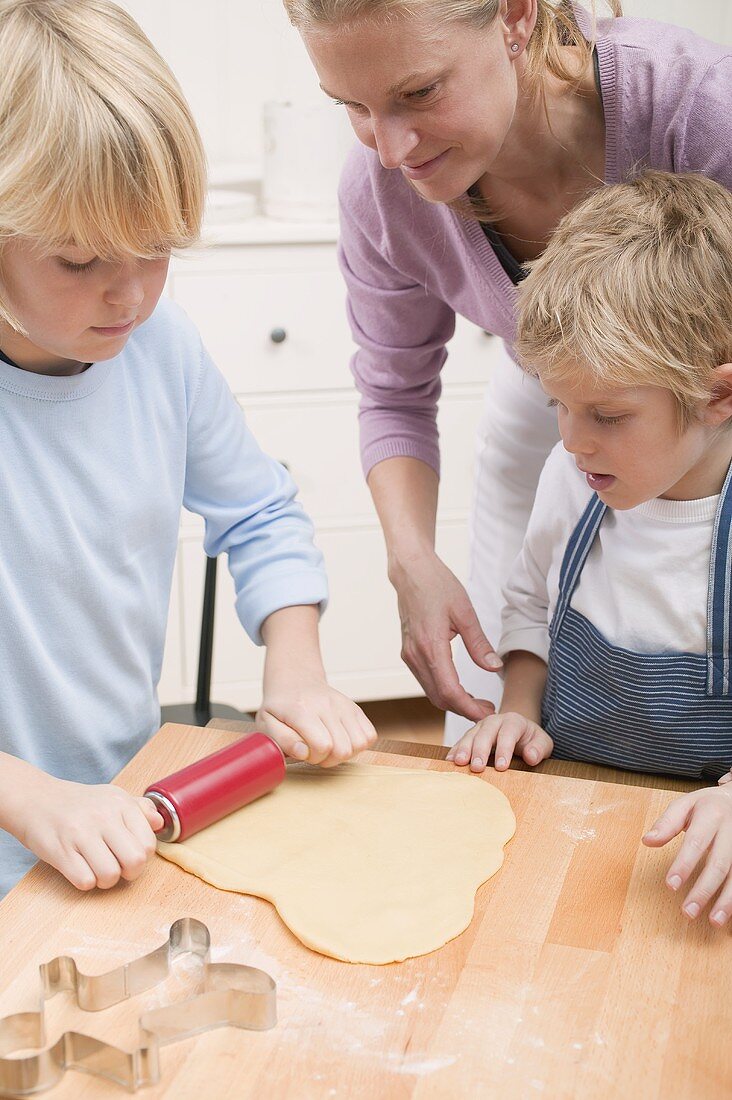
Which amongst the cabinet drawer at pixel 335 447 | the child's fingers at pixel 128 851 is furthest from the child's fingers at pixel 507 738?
the cabinet drawer at pixel 335 447

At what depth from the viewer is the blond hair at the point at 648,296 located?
949 mm

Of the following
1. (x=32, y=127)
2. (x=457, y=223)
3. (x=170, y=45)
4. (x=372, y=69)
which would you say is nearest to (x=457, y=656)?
(x=457, y=223)

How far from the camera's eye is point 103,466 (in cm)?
102

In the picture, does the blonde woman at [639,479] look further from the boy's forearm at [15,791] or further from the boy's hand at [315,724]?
the boy's forearm at [15,791]

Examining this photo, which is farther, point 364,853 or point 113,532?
point 113,532

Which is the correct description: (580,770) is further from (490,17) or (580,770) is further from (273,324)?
(273,324)

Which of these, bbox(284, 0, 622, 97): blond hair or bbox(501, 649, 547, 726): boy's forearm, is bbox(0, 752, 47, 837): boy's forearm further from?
bbox(284, 0, 622, 97): blond hair

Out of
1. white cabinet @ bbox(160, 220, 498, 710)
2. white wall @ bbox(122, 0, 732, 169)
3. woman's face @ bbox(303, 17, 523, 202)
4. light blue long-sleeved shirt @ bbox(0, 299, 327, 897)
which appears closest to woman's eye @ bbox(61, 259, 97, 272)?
light blue long-sleeved shirt @ bbox(0, 299, 327, 897)

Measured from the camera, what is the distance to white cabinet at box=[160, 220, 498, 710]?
7.02 feet

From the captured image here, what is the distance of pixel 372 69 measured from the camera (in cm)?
91

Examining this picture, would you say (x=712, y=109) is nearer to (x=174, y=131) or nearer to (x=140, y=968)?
(x=174, y=131)

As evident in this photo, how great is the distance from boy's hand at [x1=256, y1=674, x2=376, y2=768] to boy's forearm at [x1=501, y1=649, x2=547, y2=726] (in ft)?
0.77

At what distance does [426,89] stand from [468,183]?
111 millimetres

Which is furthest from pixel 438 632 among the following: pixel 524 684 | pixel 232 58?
pixel 232 58
